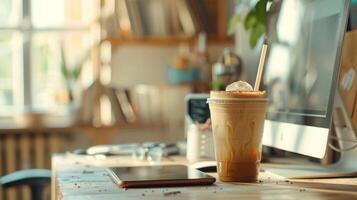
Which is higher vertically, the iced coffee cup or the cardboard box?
the cardboard box

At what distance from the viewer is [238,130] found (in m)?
1.20

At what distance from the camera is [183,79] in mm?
2924

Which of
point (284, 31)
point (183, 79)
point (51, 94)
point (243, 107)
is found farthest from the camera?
point (51, 94)

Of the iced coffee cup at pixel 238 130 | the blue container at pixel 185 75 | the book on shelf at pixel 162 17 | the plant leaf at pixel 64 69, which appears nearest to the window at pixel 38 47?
the plant leaf at pixel 64 69

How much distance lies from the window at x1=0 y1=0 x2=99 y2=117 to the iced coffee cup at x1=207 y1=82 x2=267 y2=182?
203 cm

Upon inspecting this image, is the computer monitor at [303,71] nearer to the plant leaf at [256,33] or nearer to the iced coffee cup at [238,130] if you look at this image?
the plant leaf at [256,33]

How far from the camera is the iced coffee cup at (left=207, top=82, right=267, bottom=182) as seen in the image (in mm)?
1192

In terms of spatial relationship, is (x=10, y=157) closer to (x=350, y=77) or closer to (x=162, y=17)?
(x=162, y=17)

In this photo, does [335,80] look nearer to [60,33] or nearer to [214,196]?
[214,196]

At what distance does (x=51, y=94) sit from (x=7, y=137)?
35 centimetres

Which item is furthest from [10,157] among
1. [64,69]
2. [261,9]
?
[261,9]

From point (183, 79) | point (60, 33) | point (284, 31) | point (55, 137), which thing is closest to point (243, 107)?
point (284, 31)

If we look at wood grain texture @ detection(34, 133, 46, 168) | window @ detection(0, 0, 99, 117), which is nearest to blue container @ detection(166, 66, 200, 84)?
window @ detection(0, 0, 99, 117)

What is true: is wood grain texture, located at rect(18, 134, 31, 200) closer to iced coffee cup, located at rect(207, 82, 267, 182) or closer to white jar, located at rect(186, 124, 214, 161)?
white jar, located at rect(186, 124, 214, 161)
